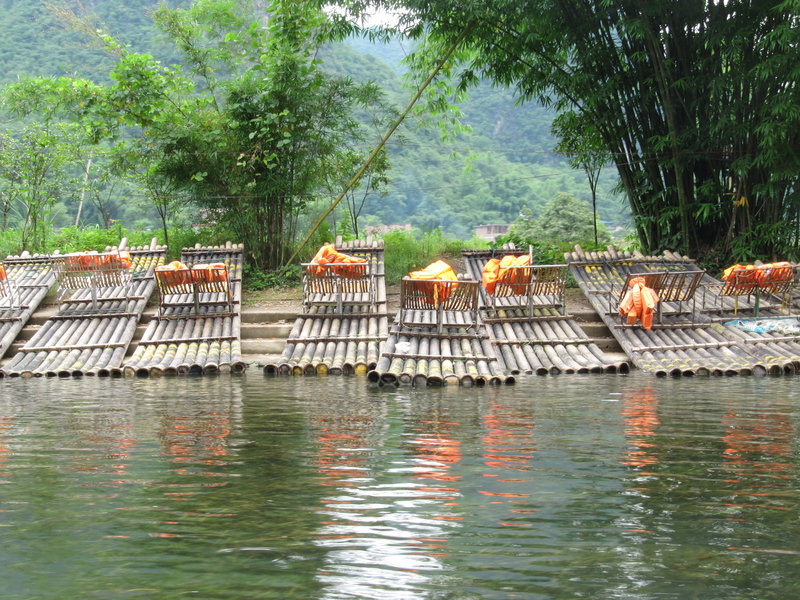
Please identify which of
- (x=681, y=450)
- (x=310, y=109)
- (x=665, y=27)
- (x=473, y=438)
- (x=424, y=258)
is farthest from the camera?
(x=424, y=258)

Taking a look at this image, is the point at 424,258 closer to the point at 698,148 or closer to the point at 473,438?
the point at 698,148

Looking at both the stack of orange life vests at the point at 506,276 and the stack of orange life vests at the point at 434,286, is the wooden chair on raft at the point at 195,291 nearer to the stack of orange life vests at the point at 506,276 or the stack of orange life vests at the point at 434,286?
the stack of orange life vests at the point at 434,286

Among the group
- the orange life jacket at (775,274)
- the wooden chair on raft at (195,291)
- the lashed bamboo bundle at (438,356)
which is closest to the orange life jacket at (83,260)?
the wooden chair on raft at (195,291)

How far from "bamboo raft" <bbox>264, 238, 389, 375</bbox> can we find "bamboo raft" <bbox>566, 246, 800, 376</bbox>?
291 centimetres

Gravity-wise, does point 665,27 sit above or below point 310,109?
above

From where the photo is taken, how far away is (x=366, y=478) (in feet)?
16.2

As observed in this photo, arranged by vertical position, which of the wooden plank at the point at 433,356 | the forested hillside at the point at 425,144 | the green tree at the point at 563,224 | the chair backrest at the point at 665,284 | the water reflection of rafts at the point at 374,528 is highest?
the forested hillside at the point at 425,144

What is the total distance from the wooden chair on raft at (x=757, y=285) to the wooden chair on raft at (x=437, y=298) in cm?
318

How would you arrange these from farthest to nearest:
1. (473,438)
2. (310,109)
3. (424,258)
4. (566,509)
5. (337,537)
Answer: (424,258), (310,109), (473,438), (566,509), (337,537)

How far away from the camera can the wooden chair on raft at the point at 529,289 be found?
36.6ft

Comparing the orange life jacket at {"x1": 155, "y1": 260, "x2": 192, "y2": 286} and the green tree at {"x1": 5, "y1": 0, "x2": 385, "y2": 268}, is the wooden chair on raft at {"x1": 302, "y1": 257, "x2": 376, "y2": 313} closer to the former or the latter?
the orange life jacket at {"x1": 155, "y1": 260, "x2": 192, "y2": 286}

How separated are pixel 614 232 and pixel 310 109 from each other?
1430cm

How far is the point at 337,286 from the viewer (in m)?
11.2

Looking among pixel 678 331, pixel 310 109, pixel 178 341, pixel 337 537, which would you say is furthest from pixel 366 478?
pixel 310 109
